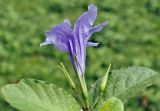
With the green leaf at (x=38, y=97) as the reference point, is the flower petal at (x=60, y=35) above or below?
above

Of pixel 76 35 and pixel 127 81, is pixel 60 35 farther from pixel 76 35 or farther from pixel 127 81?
pixel 127 81

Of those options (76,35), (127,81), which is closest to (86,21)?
(76,35)

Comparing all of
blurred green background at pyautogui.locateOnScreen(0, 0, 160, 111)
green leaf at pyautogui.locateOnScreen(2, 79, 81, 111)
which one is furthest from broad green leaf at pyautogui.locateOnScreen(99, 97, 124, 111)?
blurred green background at pyautogui.locateOnScreen(0, 0, 160, 111)

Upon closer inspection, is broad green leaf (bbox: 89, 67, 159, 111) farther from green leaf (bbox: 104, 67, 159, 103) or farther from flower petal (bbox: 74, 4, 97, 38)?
flower petal (bbox: 74, 4, 97, 38)

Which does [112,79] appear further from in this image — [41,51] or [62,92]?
[41,51]

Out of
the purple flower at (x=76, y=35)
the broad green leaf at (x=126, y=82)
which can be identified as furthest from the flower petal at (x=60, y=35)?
the broad green leaf at (x=126, y=82)

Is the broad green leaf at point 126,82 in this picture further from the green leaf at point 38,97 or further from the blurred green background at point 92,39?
the blurred green background at point 92,39

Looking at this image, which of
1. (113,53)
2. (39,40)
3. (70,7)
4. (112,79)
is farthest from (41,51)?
(112,79)
